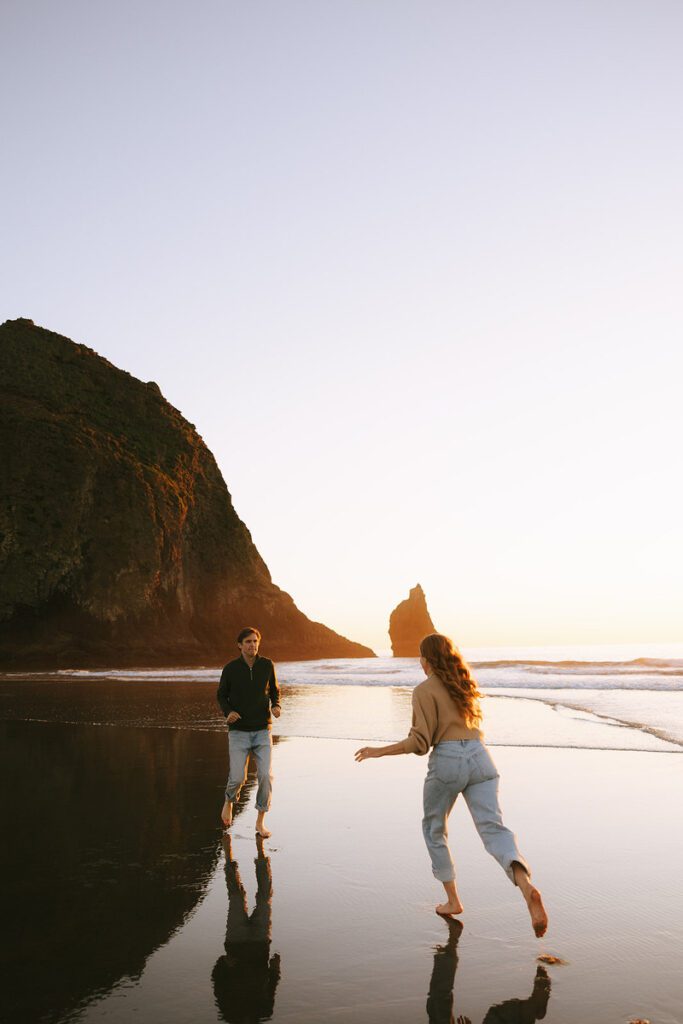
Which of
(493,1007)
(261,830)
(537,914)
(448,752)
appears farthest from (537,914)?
(261,830)

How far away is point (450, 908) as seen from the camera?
479 cm

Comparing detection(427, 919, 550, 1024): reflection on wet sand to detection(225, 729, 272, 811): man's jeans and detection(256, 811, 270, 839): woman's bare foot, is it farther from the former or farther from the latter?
detection(225, 729, 272, 811): man's jeans

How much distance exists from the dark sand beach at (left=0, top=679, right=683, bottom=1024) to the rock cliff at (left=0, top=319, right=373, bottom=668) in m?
45.7

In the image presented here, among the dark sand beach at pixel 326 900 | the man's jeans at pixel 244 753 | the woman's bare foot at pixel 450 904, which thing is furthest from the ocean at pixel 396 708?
the woman's bare foot at pixel 450 904

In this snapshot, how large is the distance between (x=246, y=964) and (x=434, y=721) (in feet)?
5.54

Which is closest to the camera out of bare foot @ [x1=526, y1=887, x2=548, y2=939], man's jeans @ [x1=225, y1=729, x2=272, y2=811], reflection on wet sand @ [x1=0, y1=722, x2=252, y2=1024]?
reflection on wet sand @ [x1=0, y1=722, x2=252, y2=1024]

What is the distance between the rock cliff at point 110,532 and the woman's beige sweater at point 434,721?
49806 mm

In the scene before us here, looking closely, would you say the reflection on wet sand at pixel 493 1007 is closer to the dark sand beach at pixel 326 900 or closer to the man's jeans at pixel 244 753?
the dark sand beach at pixel 326 900

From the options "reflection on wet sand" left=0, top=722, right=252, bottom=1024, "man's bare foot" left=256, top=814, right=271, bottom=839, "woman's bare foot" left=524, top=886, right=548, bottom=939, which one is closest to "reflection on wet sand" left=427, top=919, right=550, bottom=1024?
"woman's bare foot" left=524, top=886, right=548, bottom=939

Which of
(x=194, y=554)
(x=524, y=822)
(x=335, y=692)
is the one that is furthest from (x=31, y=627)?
(x=524, y=822)

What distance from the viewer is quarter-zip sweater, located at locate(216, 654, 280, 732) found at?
753 centimetres

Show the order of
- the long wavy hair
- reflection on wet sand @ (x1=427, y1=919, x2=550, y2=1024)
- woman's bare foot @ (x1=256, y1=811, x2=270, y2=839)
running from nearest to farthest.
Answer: reflection on wet sand @ (x1=427, y1=919, x2=550, y2=1024), the long wavy hair, woman's bare foot @ (x1=256, y1=811, x2=270, y2=839)

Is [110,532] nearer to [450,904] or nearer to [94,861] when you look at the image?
[94,861]

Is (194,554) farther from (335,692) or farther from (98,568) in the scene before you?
(335,692)
